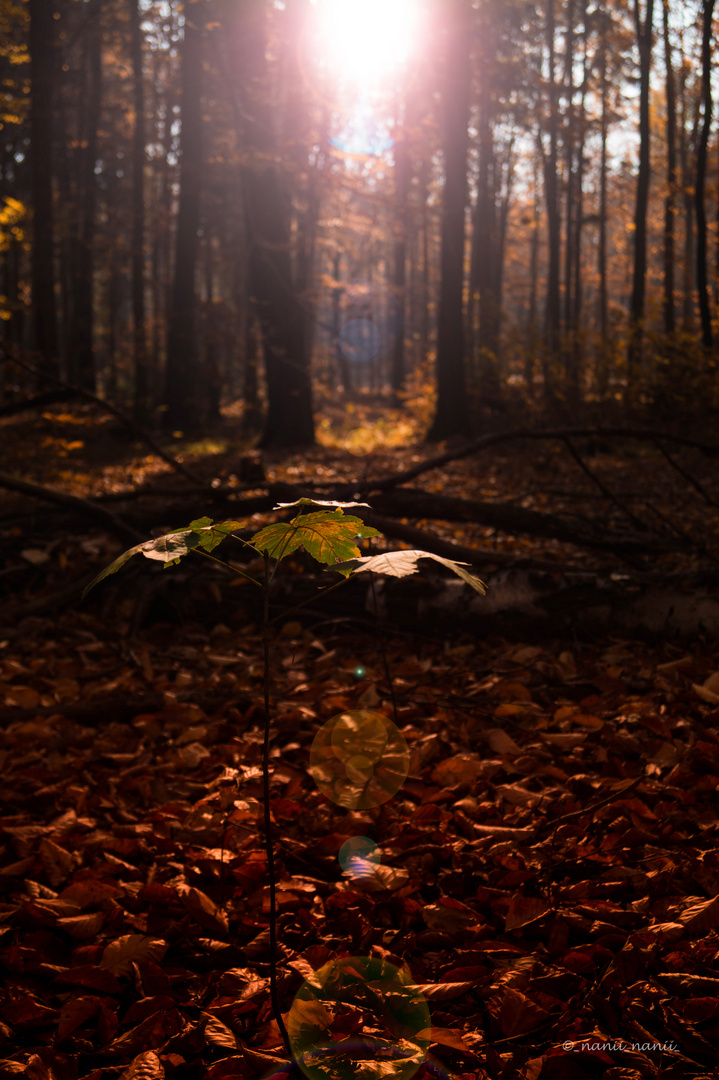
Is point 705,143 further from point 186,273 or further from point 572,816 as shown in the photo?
point 572,816

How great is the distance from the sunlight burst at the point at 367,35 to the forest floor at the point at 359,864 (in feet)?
29.2

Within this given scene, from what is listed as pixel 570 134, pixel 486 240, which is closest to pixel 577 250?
pixel 486 240

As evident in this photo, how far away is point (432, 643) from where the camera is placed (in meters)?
3.32

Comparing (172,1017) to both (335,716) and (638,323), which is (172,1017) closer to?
(335,716)

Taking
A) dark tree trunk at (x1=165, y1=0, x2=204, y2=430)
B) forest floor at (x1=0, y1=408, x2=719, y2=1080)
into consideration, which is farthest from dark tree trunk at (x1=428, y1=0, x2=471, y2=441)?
forest floor at (x1=0, y1=408, x2=719, y2=1080)

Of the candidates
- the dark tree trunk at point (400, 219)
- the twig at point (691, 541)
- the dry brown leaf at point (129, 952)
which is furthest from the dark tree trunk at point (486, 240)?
the dry brown leaf at point (129, 952)

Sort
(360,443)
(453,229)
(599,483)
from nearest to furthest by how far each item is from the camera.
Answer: (599,483) < (453,229) < (360,443)

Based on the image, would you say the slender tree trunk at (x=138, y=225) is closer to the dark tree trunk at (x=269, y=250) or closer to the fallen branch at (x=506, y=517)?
the dark tree trunk at (x=269, y=250)

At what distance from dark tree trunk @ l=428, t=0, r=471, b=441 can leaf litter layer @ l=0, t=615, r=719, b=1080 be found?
9.26 meters

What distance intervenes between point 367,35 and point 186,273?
6.20 metres

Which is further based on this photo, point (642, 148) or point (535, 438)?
point (642, 148)

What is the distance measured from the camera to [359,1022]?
127cm

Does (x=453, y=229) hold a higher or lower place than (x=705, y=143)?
lower

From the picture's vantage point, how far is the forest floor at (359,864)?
1.26m
